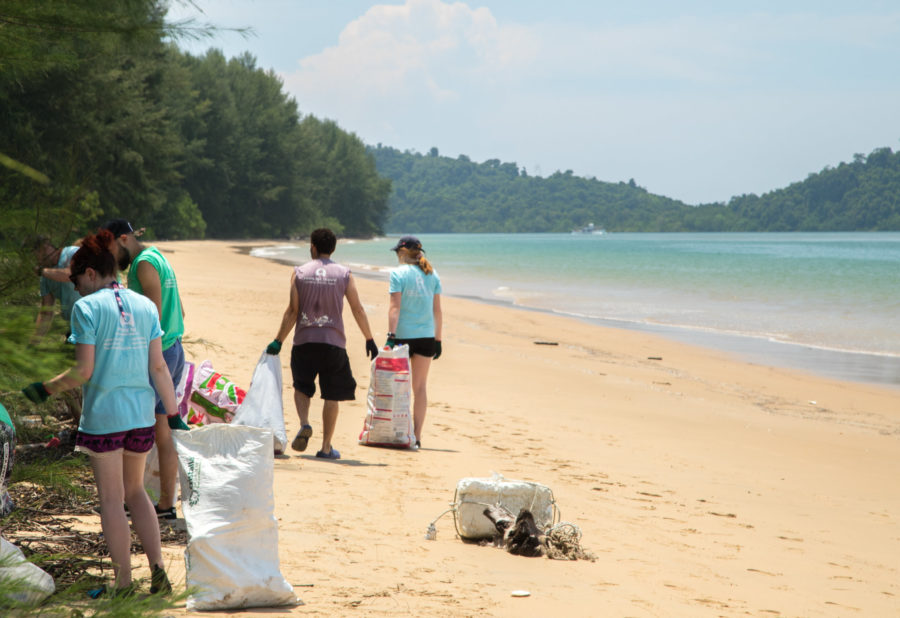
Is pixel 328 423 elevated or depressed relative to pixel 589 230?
depressed

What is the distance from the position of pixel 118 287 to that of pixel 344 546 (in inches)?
71.3

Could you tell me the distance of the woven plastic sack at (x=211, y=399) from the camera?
Result: 5980mm

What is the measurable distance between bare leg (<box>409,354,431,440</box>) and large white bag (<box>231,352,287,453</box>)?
70.1 inches

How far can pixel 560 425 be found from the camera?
8711mm

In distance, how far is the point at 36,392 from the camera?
2.66 meters

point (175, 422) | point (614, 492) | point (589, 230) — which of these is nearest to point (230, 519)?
point (175, 422)

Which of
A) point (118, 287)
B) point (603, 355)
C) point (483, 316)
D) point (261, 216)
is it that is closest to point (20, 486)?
point (118, 287)

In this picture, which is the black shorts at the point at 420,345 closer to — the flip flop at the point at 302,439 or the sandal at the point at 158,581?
the flip flop at the point at 302,439

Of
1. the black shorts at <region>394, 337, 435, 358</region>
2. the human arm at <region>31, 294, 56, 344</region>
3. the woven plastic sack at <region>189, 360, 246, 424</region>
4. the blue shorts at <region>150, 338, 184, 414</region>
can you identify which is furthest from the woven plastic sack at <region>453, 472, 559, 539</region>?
the human arm at <region>31, 294, 56, 344</region>

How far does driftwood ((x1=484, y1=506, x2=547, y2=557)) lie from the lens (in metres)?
4.79

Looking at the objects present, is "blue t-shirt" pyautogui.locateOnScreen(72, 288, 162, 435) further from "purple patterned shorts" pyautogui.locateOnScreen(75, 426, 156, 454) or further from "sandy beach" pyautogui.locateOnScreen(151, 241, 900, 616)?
"sandy beach" pyautogui.locateOnScreen(151, 241, 900, 616)

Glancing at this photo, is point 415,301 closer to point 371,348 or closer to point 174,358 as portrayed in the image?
point 371,348

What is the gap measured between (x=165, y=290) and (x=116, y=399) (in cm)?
148

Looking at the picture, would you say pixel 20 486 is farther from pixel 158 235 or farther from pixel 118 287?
pixel 158 235
